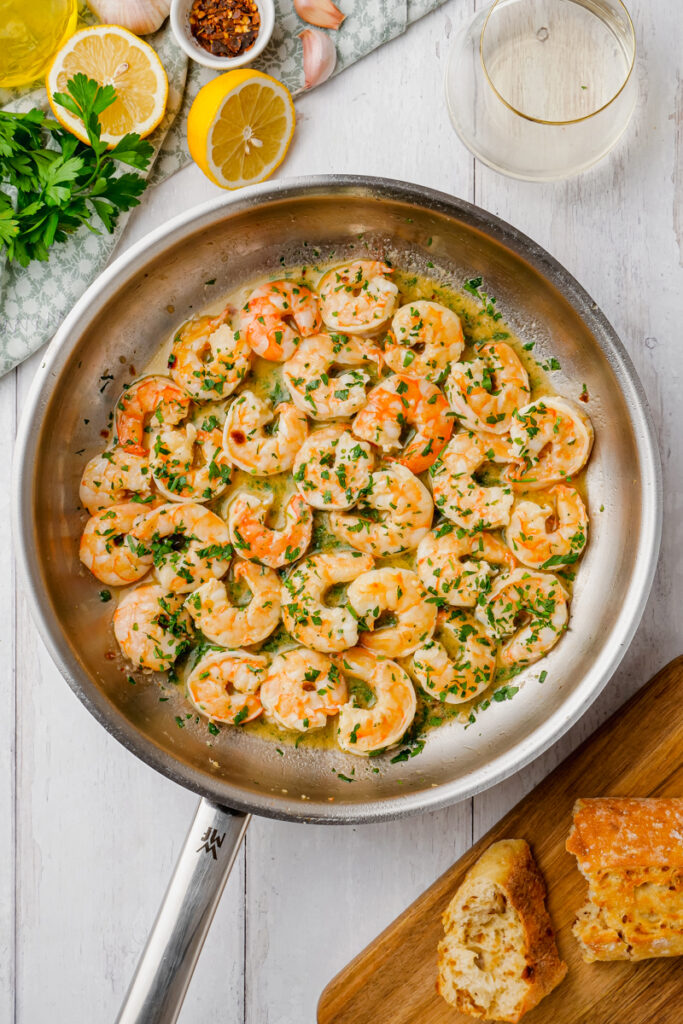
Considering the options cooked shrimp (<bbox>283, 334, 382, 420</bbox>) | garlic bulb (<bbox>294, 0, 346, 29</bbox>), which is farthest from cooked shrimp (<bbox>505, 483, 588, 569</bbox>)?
garlic bulb (<bbox>294, 0, 346, 29</bbox>)

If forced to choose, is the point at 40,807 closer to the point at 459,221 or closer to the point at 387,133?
the point at 459,221

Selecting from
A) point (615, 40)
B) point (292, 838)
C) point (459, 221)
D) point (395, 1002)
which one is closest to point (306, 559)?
point (292, 838)

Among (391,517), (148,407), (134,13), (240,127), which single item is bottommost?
(148,407)

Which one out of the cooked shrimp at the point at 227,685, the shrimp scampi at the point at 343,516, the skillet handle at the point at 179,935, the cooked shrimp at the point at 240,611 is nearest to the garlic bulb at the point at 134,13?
the shrimp scampi at the point at 343,516

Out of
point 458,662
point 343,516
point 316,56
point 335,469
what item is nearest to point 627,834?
point 458,662

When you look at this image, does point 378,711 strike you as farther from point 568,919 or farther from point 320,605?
point 568,919

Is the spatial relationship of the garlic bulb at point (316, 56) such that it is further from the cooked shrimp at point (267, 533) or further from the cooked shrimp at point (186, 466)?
the cooked shrimp at point (267, 533)

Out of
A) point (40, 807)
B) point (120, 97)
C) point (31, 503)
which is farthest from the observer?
point (40, 807)
